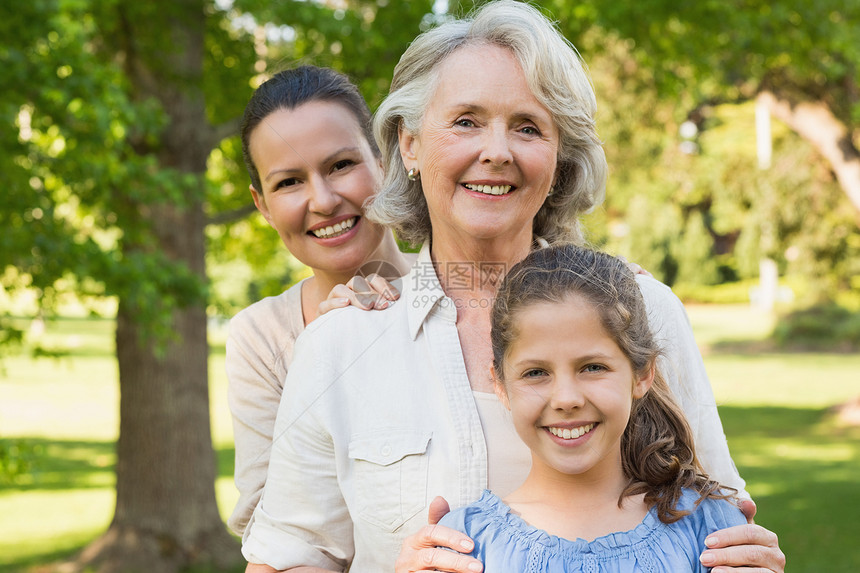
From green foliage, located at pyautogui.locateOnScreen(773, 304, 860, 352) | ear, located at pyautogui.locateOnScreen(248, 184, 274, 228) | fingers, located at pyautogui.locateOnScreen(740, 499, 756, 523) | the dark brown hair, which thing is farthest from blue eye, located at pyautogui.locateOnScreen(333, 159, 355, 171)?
green foliage, located at pyautogui.locateOnScreen(773, 304, 860, 352)

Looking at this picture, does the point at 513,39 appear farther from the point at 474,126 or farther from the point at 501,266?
the point at 501,266

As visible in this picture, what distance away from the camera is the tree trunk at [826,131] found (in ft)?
43.0

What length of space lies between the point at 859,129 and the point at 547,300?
14.5m

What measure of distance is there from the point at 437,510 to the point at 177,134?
21.2ft

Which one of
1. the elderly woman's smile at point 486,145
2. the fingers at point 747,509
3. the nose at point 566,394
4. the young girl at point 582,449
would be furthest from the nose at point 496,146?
the fingers at point 747,509

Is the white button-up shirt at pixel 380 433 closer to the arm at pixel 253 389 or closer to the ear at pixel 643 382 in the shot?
the ear at pixel 643 382

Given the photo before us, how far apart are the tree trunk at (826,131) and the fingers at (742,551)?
12.7m

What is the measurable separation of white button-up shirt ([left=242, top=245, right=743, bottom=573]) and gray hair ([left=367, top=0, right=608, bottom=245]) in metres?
0.24

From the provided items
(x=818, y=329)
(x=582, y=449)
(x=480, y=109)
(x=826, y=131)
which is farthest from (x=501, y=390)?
(x=818, y=329)

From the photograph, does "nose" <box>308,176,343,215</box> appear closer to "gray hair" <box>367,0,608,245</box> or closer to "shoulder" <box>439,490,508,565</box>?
"gray hair" <box>367,0,608,245</box>

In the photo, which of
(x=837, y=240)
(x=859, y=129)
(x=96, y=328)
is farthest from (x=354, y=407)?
(x=96, y=328)

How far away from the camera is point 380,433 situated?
1.88 meters

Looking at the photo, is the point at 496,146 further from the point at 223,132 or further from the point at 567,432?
the point at 223,132

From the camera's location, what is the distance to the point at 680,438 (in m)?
1.88
